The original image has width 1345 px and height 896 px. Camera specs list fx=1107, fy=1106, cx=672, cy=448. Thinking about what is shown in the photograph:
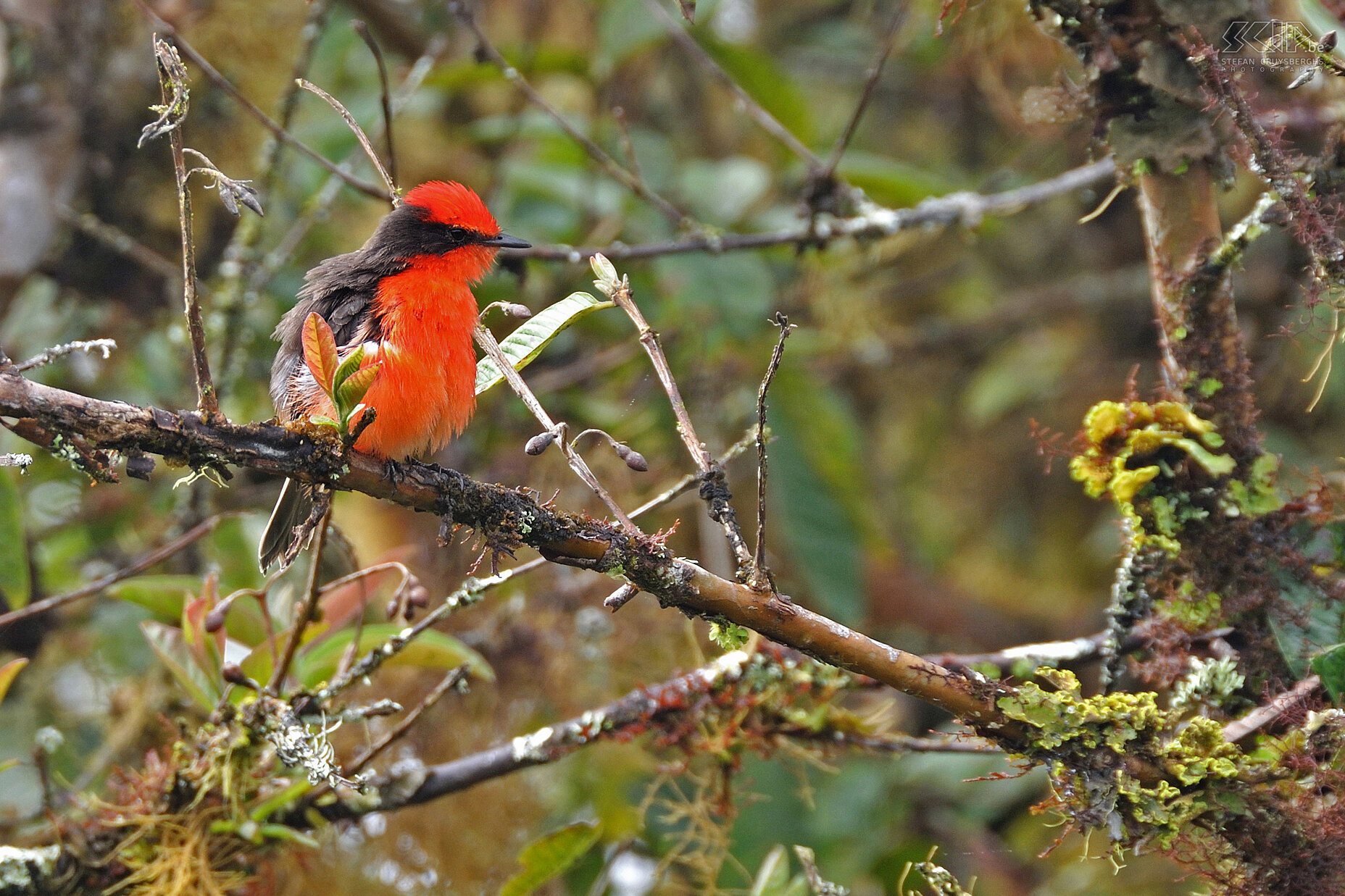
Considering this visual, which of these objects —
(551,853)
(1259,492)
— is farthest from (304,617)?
(1259,492)

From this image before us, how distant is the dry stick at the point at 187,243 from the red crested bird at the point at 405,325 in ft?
3.00

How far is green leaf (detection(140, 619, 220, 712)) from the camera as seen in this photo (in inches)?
104

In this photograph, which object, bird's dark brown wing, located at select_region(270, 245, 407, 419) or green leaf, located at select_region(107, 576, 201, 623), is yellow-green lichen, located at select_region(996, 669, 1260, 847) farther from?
green leaf, located at select_region(107, 576, 201, 623)

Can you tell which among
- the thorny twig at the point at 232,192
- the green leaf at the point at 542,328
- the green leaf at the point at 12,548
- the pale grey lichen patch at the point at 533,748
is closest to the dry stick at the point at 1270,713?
the green leaf at the point at 542,328

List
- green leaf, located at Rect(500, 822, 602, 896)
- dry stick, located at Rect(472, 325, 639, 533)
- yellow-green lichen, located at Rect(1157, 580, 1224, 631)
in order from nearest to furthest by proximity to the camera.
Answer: dry stick, located at Rect(472, 325, 639, 533), yellow-green lichen, located at Rect(1157, 580, 1224, 631), green leaf, located at Rect(500, 822, 602, 896)

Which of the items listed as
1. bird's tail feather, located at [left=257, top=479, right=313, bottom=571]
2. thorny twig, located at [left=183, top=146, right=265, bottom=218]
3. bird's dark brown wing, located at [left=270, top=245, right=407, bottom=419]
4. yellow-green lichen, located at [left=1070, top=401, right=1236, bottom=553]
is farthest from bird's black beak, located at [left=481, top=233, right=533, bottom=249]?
yellow-green lichen, located at [left=1070, top=401, right=1236, bottom=553]

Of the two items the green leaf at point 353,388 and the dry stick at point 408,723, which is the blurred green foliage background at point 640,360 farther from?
the green leaf at point 353,388

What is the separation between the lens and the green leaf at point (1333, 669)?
1.95 meters

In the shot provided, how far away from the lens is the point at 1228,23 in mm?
2182

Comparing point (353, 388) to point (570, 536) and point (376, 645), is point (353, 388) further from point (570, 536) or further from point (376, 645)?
point (376, 645)

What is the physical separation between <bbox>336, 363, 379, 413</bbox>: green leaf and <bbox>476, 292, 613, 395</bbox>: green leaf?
11.1 inches

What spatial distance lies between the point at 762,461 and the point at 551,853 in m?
1.50

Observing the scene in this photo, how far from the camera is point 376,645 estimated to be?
281 cm

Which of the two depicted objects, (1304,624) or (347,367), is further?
(1304,624)
